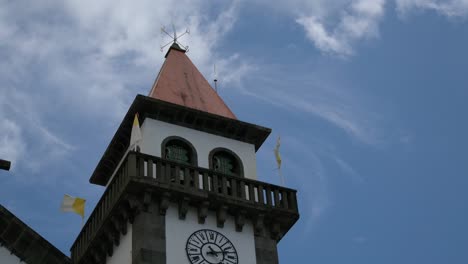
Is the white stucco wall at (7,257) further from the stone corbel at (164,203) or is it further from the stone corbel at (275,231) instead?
the stone corbel at (275,231)

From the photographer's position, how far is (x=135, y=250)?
31.4m

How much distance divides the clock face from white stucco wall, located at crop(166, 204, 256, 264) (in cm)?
17

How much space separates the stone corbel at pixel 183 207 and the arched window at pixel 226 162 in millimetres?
3371

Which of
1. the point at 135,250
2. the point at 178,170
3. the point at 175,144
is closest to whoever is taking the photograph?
the point at 135,250

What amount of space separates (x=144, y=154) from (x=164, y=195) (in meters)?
1.71

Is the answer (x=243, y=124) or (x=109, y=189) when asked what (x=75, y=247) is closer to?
(x=109, y=189)

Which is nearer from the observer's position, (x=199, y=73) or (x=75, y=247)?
(x=75, y=247)

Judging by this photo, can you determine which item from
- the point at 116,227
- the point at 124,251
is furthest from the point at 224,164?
the point at 124,251

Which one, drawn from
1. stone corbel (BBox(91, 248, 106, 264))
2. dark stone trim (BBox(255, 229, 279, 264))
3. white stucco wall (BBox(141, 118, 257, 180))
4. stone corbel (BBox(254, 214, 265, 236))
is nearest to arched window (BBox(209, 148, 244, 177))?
white stucco wall (BBox(141, 118, 257, 180))

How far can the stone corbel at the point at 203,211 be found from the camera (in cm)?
3291

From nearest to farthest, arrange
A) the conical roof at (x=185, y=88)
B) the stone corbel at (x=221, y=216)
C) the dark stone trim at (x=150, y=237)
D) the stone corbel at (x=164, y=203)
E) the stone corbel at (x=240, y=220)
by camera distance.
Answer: the dark stone trim at (x=150, y=237)
the stone corbel at (x=164, y=203)
the stone corbel at (x=221, y=216)
the stone corbel at (x=240, y=220)
the conical roof at (x=185, y=88)

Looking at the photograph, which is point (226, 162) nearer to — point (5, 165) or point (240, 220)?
point (240, 220)

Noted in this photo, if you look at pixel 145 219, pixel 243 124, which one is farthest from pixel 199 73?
pixel 145 219

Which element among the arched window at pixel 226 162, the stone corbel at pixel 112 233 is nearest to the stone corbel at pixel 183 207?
the stone corbel at pixel 112 233
